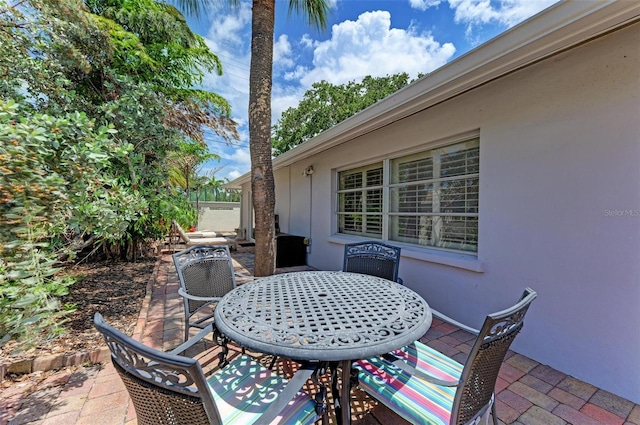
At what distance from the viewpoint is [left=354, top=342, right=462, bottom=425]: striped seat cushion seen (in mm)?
1413

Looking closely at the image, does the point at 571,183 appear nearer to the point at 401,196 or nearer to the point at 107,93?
the point at 401,196

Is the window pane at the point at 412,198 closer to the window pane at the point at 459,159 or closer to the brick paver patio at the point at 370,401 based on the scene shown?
the window pane at the point at 459,159

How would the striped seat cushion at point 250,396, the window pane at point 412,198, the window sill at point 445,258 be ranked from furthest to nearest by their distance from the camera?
1. the window pane at point 412,198
2. the window sill at point 445,258
3. the striped seat cushion at point 250,396

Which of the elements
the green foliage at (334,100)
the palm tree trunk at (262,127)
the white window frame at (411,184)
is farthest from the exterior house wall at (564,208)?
the green foliage at (334,100)

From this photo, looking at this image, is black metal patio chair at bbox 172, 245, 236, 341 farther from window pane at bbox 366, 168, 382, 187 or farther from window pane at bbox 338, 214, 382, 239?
window pane at bbox 366, 168, 382, 187

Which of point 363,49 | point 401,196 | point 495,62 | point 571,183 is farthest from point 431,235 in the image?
point 363,49

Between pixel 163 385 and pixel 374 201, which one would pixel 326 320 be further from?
pixel 374 201

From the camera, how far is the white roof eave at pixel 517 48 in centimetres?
194

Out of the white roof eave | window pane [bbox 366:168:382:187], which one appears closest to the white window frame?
window pane [bbox 366:168:382:187]

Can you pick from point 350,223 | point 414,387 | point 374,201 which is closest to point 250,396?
point 414,387

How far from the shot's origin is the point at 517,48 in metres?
2.37

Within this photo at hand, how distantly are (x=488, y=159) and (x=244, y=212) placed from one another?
13.2 meters

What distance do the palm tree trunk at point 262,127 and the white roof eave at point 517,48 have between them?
170 cm

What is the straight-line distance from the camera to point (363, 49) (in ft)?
34.2
